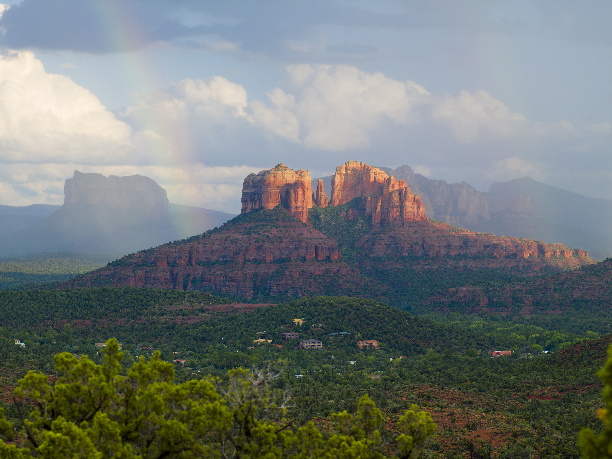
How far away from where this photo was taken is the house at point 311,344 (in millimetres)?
124694

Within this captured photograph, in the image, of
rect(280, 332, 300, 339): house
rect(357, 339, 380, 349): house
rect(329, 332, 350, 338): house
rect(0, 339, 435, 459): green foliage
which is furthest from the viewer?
rect(329, 332, 350, 338): house

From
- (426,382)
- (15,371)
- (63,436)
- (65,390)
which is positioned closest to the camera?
(63,436)

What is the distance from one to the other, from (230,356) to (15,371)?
115ft

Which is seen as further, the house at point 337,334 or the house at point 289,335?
the house at point 337,334

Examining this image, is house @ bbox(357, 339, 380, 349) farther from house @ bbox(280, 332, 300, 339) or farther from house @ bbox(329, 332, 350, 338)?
house @ bbox(280, 332, 300, 339)

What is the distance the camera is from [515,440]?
5809cm

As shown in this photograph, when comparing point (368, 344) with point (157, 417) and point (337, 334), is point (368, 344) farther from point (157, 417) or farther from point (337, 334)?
point (157, 417)

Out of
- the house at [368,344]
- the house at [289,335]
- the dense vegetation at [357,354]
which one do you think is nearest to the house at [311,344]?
the dense vegetation at [357,354]

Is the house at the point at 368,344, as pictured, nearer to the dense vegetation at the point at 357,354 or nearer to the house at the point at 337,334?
the dense vegetation at the point at 357,354

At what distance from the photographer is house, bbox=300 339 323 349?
409ft

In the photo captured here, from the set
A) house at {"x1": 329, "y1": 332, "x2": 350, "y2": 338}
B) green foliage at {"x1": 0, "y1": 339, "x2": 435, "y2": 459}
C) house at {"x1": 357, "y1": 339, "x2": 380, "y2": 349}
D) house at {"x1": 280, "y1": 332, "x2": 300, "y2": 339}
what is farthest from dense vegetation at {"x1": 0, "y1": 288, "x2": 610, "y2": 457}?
green foliage at {"x1": 0, "y1": 339, "x2": 435, "y2": 459}

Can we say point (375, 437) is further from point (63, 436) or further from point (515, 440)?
point (515, 440)

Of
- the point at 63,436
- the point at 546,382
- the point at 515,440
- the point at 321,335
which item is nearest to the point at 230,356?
the point at 321,335

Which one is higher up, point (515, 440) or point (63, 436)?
point (63, 436)
